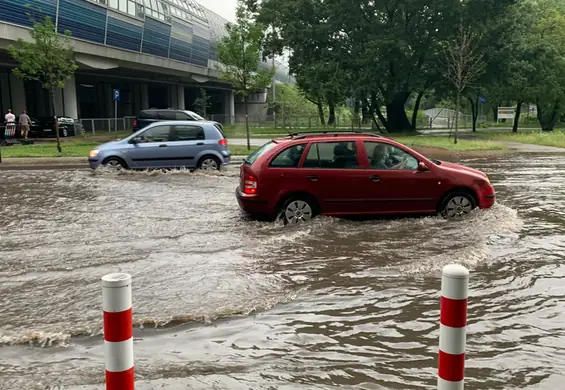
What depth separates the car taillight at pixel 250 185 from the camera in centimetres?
927

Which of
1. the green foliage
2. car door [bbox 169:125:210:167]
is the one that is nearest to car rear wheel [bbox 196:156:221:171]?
car door [bbox 169:125:210:167]

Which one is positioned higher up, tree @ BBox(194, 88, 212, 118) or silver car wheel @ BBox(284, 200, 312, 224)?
tree @ BBox(194, 88, 212, 118)

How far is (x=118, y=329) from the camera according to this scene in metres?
2.70

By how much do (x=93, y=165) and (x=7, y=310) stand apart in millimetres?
11483

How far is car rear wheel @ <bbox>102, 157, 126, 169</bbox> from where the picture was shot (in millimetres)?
16406

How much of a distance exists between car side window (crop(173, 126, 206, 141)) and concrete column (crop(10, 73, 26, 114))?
2639 cm

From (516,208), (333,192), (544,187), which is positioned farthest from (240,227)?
(544,187)

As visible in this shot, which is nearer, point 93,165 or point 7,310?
point 7,310

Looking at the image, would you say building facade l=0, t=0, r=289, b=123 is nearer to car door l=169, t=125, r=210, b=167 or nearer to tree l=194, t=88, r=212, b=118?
Answer: tree l=194, t=88, r=212, b=118

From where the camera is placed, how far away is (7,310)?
5.54 m

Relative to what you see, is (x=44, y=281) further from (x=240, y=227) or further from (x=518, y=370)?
(x=518, y=370)

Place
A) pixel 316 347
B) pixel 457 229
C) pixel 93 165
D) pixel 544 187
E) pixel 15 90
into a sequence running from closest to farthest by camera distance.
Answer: pixel 316 347 → pixel 457 229 → pixel 544 187 → pixel 93 165 → pixel 15 90

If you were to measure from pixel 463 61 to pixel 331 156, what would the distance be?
23.3 metres

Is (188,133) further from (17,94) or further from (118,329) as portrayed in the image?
(17,94)
